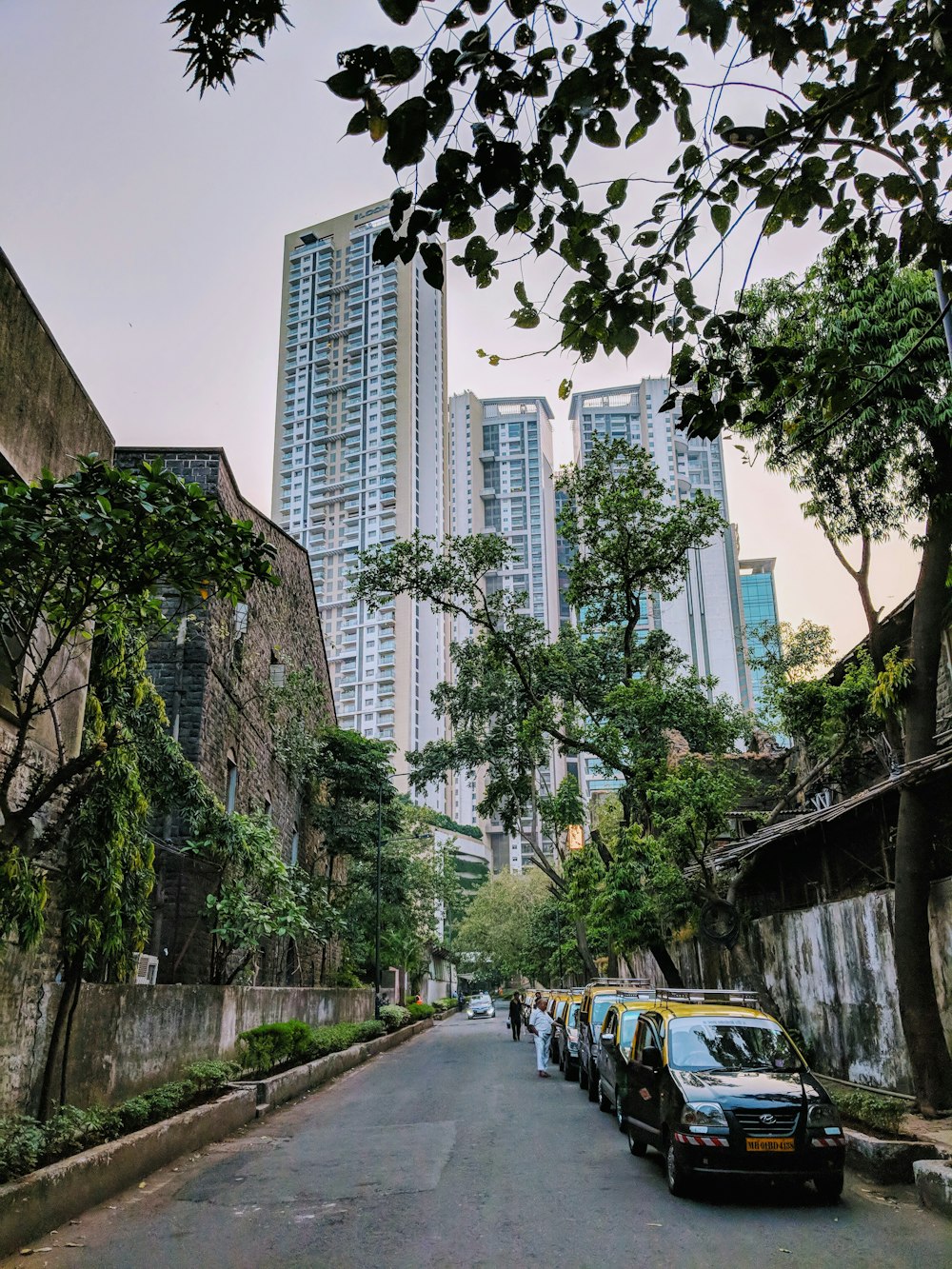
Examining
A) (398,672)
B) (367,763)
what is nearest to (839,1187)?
(367,763)

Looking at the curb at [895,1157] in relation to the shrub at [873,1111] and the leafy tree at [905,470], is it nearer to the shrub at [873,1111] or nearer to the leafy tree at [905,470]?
the shrub at [873,1111]

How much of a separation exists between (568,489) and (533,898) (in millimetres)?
46573

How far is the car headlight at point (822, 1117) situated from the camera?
308 inches

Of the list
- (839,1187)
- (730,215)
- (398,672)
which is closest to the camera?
(730,215)

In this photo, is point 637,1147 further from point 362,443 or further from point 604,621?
point 362,443

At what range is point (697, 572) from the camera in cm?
8306

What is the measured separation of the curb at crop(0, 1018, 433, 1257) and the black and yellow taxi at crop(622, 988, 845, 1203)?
15.4 ft

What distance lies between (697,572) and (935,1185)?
7783 centimetres

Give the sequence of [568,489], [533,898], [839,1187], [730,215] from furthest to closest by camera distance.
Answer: [533,898] < [568,489] < [839,1187] < [730,215]

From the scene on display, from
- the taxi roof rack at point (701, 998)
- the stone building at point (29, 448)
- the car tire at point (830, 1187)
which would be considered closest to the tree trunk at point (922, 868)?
the taxi roof rack at point (701, 998)

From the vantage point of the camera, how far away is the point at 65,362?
1055cm

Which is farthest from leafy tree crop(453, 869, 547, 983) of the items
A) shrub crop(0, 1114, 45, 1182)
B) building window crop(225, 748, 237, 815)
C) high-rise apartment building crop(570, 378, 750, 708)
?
shrub crop(0, 1114, 45, 1182)

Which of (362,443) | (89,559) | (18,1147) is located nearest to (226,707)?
(18,1147)

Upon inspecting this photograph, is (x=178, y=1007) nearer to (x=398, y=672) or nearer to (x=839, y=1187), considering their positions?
(x=839, y=1187)
